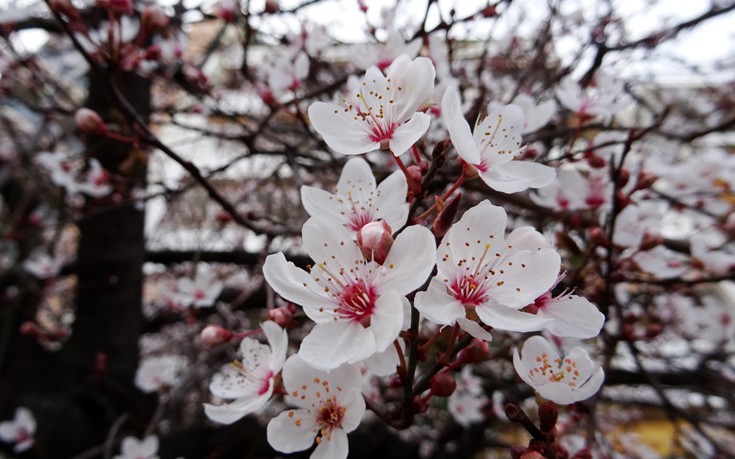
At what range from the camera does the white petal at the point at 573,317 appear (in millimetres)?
599

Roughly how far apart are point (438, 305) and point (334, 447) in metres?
0.25

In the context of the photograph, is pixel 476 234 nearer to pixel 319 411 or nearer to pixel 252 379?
pixel 319 411

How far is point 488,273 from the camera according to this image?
0.64 m

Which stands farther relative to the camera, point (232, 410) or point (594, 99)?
point (594, 99)

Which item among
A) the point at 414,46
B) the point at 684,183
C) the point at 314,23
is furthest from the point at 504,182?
the point at 684,183

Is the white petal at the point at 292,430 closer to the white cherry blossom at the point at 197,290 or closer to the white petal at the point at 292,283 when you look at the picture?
the white petal at the point at 292,283

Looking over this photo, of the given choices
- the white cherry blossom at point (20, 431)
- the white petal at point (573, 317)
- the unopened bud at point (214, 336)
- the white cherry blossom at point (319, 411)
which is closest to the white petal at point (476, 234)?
the white petal at point (573, 317)

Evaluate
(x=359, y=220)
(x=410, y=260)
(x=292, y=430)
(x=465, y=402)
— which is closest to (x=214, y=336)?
(x=292, y=430)

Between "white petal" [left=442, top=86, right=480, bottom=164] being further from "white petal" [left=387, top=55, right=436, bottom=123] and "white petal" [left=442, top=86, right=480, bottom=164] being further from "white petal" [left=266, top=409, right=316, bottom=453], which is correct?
"white petal" [left=266, top=409, right=316, bottom=453]

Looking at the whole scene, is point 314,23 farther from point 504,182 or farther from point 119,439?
point 119,439

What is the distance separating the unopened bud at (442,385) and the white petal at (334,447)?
0.13m

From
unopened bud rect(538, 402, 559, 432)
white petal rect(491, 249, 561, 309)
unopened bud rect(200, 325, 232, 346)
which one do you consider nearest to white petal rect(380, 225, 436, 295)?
white petal rect(491, 249, 561, 309)

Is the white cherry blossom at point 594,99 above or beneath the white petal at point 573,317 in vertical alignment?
above

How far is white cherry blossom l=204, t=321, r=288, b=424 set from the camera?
0.71 metres
